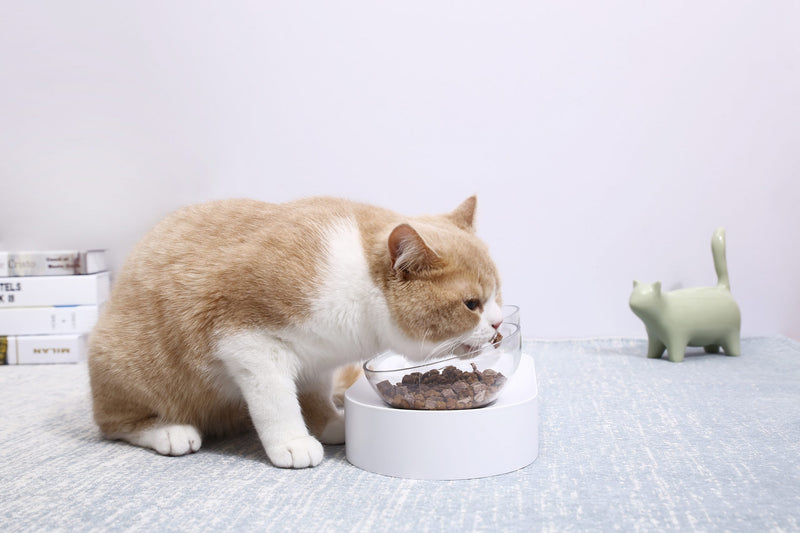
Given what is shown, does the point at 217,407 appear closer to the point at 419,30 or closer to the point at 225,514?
the point at 225,514

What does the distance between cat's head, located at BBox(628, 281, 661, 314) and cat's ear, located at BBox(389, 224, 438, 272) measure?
3.87 ft

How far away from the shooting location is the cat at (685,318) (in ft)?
6.58

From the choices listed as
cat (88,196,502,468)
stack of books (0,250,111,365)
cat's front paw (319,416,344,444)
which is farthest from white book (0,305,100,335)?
cat's front paw (319,416,344,444)

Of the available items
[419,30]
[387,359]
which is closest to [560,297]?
[419,30]

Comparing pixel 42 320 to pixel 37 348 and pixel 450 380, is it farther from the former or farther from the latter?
pixel 450 380

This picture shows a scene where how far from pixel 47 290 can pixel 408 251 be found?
173 centimetres

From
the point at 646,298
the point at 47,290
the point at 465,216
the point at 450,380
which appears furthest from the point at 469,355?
the point at 47,290

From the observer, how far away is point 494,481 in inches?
40.7

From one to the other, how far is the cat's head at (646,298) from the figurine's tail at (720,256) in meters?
0.26

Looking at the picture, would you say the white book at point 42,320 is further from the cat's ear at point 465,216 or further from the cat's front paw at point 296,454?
the cat's ear at point 465,216

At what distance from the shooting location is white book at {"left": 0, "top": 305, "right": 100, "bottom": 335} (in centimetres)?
226

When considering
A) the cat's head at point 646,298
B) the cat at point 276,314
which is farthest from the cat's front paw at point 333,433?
the cat's head at point 646,298

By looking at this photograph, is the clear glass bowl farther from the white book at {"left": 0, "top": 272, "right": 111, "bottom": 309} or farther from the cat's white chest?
the white book at {"left": 0, "top": 272, "right": 111, "bottom": 309}

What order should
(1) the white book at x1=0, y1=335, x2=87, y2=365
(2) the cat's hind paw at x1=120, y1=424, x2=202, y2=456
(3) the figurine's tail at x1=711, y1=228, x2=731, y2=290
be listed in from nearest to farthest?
(2) the cat's hind paw at x1=120, y1=424, x2=202, y2=456 → (3) the figurine's tail at x1=711, y1=228, x2=731, y2=290 → (1) the white book at x1=0, y1=335, x2=87, y2=365
